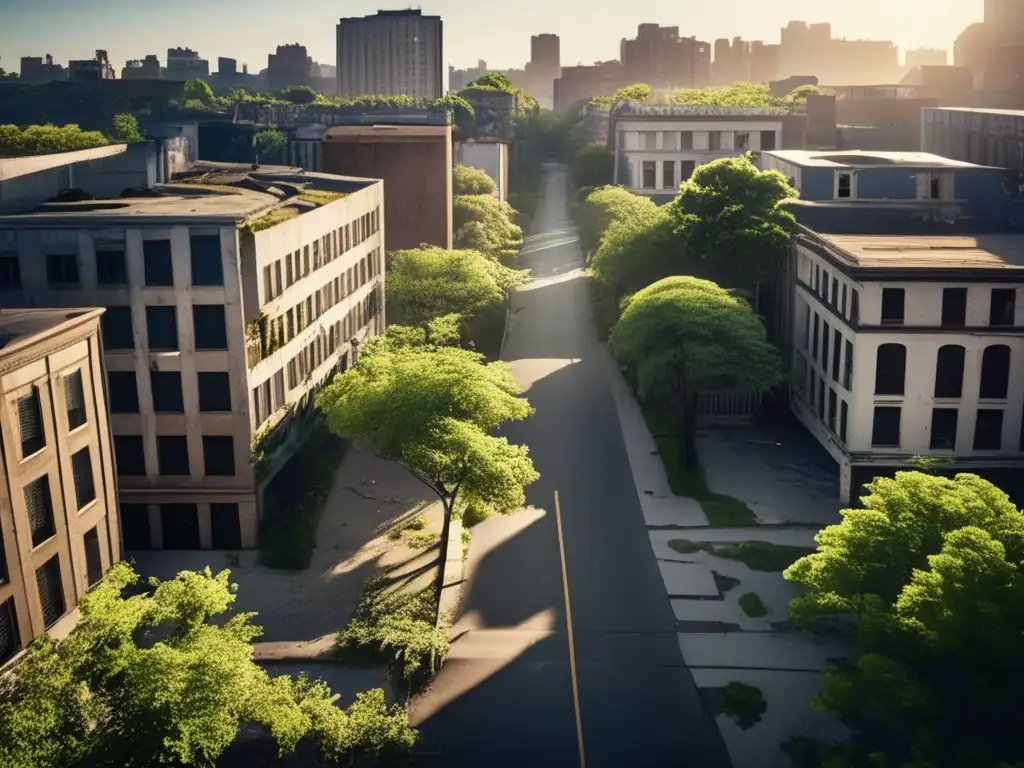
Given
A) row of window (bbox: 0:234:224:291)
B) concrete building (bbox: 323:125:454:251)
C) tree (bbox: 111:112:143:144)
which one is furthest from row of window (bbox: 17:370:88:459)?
tree (bbox: 111:112:143:144)

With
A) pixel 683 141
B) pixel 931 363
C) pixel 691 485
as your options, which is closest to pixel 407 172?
pixel 683 141

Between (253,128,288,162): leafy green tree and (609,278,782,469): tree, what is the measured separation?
55.2 m

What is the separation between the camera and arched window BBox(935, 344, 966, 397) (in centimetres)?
5344

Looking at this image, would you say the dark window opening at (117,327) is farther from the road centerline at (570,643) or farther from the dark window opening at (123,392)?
the road centerline at (570,643)

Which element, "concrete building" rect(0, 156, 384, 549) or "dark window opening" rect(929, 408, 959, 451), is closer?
"concrete building" rect(0, 156, 384, 549)

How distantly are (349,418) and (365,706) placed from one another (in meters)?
18.7

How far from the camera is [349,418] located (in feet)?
169

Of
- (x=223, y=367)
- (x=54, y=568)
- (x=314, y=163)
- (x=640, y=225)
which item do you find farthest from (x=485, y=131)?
(x=54, y=568)

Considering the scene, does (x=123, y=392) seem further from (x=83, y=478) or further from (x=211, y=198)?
(x=211, y=198)

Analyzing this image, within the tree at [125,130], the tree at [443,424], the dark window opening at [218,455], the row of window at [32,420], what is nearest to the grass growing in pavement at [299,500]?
the dark window opening at [218,455]

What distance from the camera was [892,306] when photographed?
53.7m

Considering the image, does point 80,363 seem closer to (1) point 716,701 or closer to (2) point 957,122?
(1) point 716,701

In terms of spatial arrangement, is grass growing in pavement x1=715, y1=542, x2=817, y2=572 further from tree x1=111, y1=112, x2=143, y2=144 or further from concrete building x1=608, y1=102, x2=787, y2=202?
tree x1=111, y1=112, x2=143, y2=144

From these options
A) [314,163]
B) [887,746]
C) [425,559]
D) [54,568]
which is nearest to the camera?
[887,746]
